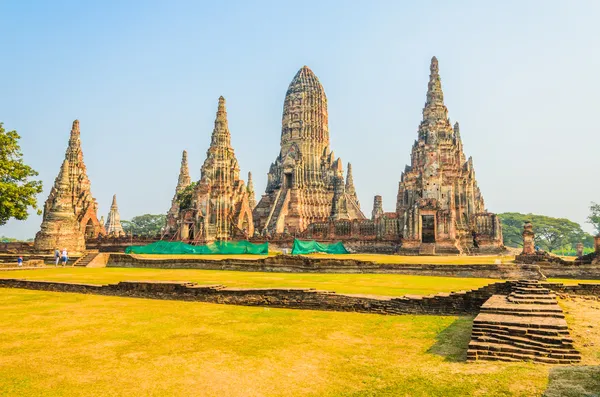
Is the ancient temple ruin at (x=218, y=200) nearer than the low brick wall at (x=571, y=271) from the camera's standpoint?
No

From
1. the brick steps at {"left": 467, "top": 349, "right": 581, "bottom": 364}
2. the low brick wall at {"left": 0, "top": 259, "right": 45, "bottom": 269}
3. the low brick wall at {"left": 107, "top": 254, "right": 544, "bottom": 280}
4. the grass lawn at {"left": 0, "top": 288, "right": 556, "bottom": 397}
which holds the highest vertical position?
the low brick wall at {"left": 107, "top": 254, "right": 544, "bottom": 280}

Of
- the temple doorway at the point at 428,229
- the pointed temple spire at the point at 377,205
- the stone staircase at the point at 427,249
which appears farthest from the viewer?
the pointed temple spire at the point at 377,205

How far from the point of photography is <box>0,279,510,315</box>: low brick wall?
404 inches

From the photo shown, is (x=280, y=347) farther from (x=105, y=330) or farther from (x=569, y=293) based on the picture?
(x=569, y=293)

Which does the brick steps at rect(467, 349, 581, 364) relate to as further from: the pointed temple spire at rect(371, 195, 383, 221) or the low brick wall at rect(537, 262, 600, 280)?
the pointed temple spire at rect(371, 195, 383, 221)

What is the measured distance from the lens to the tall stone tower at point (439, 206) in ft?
119

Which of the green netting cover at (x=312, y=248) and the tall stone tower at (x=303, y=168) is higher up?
the tall stone tower at (x=303, y=168)

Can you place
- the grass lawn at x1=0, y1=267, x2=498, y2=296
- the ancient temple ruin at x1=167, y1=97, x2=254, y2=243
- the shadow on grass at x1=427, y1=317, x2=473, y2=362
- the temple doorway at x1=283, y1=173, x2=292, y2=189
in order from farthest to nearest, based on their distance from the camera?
the temple doorway at x1=283, y1=173, x2=292, y2=189, the ancient temple ruin at x1=167, y1=97, x2=254, y2=243, the grass lawn at x1=0, y1=267, x2=498, y2=296, the shadow on grass at x1=427, y1=317, x2=473, y2=362

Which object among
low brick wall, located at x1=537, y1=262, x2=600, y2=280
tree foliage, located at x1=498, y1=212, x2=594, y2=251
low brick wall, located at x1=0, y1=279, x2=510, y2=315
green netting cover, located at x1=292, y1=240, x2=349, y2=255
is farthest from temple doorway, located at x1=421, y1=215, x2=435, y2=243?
tree foliage, located at x1=498, y1=212, x2=594, y2=251

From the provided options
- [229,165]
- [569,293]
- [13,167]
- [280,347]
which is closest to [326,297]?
[280,347]

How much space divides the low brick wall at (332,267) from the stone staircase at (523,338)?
449 inches

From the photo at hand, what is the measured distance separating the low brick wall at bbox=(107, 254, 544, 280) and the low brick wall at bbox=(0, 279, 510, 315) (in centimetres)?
878

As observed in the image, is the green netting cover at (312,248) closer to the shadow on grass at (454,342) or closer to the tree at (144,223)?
the shadow on grass at (454,342)

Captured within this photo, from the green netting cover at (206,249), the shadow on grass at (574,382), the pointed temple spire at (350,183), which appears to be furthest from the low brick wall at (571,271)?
the pointed temple spire at (350,183)
